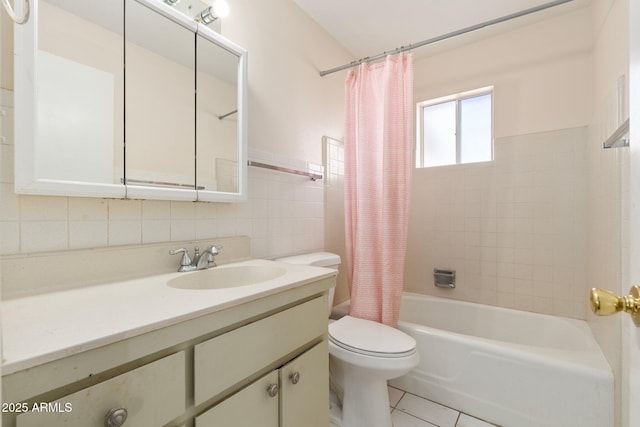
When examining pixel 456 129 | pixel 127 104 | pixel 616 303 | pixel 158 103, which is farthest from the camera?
pixel 456 129

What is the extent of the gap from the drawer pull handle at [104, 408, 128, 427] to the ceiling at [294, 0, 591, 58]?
2.17 meters

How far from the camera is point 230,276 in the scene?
4.00ft

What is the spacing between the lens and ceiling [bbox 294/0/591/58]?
177cm

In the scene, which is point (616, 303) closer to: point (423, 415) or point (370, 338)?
point (370, 338)

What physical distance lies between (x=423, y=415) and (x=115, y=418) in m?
1.54

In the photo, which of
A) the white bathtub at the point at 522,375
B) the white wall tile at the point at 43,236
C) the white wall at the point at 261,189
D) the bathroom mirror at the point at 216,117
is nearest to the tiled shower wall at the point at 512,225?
the white bathtub at the point at 522,375

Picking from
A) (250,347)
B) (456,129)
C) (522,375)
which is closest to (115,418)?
(250,347)

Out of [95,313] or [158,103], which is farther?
[158,103]

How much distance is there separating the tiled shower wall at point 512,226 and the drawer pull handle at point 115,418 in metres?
1.79

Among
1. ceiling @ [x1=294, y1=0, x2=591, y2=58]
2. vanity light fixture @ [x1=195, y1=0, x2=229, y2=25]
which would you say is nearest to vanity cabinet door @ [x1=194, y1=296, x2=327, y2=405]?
vanity light fixture @ [x1=195, y1=0, x2=229, y2=25]

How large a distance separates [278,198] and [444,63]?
6.22 ft

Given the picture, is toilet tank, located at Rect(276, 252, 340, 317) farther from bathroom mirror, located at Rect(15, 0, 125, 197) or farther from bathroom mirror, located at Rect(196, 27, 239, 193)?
bathroom mirror, located at Rect(15, 0, 125, 197)

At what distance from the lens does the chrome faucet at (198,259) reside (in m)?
1.12

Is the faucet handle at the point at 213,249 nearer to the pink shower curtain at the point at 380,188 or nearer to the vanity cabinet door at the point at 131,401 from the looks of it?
the vanity cabinet door at the point at 131,401
